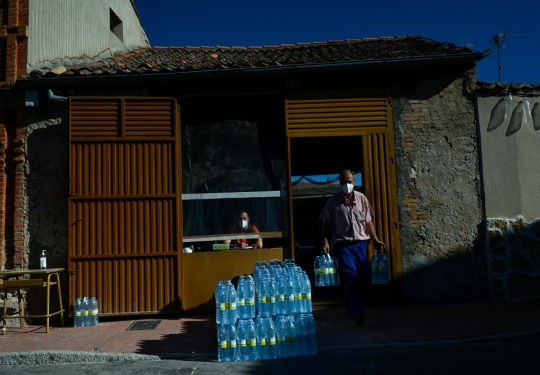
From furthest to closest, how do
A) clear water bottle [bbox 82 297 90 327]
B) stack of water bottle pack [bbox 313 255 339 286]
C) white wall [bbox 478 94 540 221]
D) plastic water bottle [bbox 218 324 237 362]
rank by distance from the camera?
white wall [bbox 478 94 540 221] < clear water bottle [bbox 82 297 90 327] < stack of water bottle pack [bbox 313 255 339 286] < plastic water bottle [bbox 218 324 237 362]

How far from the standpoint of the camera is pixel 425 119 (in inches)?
336

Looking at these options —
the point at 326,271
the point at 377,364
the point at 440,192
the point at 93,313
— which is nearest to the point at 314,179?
the point at 440,192

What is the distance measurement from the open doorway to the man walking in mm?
2214

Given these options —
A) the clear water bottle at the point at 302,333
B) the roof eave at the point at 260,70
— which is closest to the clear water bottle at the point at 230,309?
the clear water bottle at the point at 302,333

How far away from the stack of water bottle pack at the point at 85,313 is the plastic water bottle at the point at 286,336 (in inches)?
135

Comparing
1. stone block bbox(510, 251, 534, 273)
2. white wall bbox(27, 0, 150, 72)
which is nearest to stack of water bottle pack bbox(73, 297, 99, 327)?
white wall bbox(27, 0, 150, 72)

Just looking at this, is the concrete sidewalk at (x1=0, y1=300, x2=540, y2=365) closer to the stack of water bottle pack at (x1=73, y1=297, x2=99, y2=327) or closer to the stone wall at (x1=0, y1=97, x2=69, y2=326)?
the stack of water bottle pack at (x1=73, y1=297, x2=99, y2=327)

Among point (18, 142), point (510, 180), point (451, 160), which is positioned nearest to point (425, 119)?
point (451, 160)

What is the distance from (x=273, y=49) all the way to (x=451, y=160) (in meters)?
4.95

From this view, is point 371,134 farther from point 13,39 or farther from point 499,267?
point 13,39

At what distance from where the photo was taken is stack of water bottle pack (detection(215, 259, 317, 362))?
17.8 feet

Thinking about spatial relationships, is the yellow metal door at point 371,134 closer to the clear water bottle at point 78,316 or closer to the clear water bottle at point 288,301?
the clear water bottle at point 288,301

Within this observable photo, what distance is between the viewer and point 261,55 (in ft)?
35.1

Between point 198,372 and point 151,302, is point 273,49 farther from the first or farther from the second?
point 198,372
